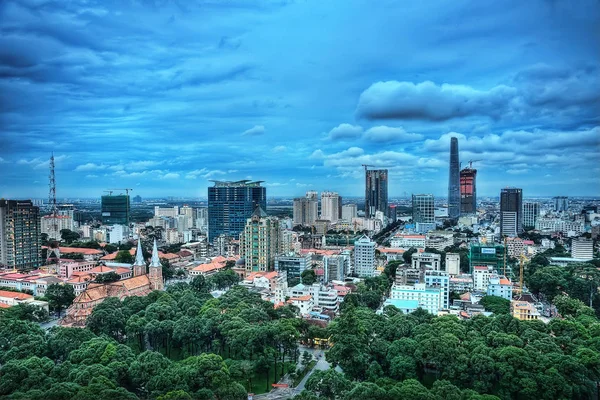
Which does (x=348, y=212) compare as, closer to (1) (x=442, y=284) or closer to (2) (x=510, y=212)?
(2) (x=510, y=212)

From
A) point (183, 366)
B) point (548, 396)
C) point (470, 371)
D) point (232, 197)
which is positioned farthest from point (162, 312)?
point (232, 197)

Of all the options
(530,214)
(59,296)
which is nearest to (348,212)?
(530,214)

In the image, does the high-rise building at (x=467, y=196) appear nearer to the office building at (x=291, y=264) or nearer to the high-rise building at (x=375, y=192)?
the high-rise building at (x=375, y=192)

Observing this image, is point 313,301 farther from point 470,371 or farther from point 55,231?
point 55,231

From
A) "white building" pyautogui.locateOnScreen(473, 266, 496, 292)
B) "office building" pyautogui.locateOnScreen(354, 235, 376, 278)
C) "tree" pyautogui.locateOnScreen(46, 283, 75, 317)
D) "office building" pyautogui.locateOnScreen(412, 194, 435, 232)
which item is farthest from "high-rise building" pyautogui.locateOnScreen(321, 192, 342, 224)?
"tree" pyautogui.locateOnScreen(46, 283, 75, 317)

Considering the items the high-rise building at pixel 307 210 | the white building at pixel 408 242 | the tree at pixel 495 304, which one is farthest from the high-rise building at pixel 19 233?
the white building at pixel 408 242

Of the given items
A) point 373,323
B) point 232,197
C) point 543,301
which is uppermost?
point 232,197

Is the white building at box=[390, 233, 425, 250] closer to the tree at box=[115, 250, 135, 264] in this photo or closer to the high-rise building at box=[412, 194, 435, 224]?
the high-rise building at box=[412, 194, 435, 224]

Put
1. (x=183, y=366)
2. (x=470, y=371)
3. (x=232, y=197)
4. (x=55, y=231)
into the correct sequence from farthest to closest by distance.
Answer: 1. (x=232, y=197)
2. (x=55, y=231)
3. (x=470, y=371)
4. (x=183, y=366)
